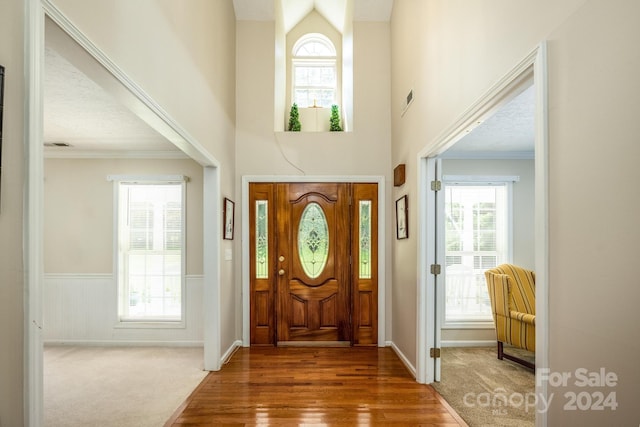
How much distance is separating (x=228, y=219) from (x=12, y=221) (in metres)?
3.10

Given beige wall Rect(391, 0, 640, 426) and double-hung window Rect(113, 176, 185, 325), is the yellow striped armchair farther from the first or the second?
double-hung window Rect(113, 176, 185, 325)

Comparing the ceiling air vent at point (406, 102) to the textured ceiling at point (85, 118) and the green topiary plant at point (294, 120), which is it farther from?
the textured ceiling at point (85, 118)

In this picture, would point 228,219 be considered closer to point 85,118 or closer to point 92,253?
point 85,118

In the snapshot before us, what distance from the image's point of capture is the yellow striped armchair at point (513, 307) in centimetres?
397

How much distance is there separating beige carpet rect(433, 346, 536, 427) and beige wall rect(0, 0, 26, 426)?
8.85 ft

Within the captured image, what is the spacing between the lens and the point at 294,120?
5125 millimetres

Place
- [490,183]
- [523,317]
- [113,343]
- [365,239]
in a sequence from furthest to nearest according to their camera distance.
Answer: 1. [490,183]
2. [365,239]
3. [113,343]
4. [523,317]

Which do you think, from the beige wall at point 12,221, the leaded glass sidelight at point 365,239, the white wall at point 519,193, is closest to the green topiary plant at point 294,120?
the leaded glass sidelight at point 365,239

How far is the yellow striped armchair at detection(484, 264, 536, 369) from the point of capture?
3.97 m

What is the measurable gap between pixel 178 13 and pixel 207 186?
1.60 metres

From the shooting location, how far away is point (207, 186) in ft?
12.9

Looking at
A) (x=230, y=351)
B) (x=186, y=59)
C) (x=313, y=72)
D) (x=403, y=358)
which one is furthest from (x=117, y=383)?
(x=313, y=72)

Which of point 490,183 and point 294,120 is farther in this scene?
point 294,120

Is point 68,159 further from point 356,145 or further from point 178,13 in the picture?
point 356,145
